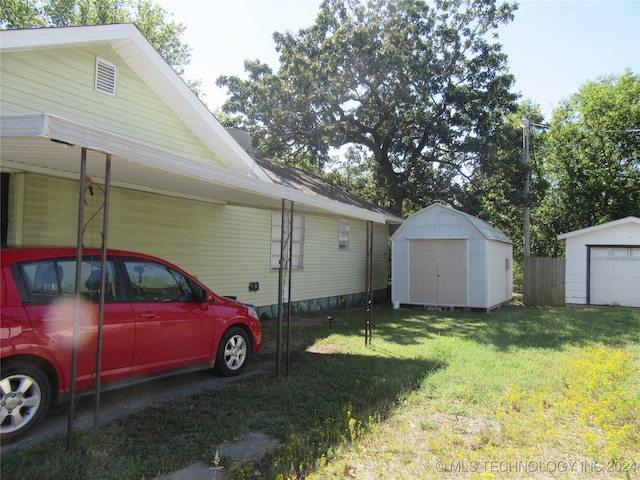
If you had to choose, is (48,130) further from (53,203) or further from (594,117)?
(594,117)

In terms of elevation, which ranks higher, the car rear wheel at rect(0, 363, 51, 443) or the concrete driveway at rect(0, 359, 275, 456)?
the car rear wheel at rect(0, 363, 51, 443)

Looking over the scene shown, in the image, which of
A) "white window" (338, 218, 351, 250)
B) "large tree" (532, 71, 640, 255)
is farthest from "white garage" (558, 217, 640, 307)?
"large tree" (532, 71, 640, 255)

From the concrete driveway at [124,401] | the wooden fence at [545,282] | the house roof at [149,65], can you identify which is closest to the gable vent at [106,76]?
the house roof at [149,65]

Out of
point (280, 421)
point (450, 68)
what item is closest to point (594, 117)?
point (450, 68)

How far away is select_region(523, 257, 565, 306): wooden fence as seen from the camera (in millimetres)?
15492

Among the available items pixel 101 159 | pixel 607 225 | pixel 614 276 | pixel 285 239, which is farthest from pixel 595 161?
pixel 101 159

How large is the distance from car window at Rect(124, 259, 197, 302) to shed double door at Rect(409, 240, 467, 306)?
9.69m

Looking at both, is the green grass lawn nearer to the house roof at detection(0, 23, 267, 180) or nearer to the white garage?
the house roof at detection(0, 23, 267, 180)

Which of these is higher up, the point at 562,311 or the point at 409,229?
the point at 409,229

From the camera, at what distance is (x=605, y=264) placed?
15094 mm

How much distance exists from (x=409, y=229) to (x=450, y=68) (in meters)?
7.95

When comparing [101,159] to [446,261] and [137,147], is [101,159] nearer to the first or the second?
[137,147]

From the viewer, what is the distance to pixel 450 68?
17734mm

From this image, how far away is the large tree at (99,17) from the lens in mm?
20062
